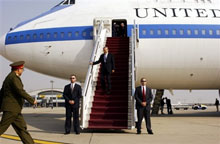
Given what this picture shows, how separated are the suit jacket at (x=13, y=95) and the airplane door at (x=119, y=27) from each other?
30.6 ft

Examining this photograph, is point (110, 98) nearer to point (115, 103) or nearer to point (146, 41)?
point (115, 103)

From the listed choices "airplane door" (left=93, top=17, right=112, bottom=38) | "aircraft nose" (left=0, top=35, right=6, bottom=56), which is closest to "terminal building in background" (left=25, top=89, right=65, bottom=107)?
"aircraft nose" (left=0, top=35, right=6, bottom=56)

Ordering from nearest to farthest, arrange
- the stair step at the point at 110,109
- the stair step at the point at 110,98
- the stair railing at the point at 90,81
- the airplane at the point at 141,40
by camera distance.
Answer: the stair railing at the point at 90,81, the stair step at the point at 110,109, the stair step at the point at 110,98, the airplane at the point at 141,40

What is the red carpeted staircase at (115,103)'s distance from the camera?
28.0ft

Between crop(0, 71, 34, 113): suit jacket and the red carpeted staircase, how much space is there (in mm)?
3431

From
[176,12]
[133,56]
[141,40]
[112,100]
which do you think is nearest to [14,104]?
[112,100]

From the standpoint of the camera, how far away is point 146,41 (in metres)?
13.7

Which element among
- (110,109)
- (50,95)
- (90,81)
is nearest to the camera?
(110,109)

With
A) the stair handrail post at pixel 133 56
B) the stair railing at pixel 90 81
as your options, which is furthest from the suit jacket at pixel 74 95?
the stair handrail post at pixel 133 56

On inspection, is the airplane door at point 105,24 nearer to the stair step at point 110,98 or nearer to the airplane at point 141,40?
the airplane at point 141,40

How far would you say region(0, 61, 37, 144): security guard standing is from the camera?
529 centimetres

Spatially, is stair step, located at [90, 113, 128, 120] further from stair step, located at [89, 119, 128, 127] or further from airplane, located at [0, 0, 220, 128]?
airplane, located at [0, 0, 220, 128]

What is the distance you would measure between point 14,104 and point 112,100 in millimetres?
4626

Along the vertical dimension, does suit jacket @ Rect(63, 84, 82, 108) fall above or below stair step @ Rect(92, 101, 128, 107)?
above
